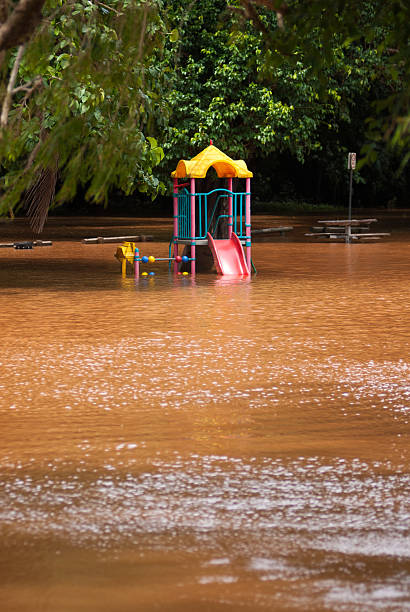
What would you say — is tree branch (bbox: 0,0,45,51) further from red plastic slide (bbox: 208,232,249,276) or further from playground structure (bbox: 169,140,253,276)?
red plastic slide (bbox: 208,232,249,276)

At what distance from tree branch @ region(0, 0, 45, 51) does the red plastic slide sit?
16817mm

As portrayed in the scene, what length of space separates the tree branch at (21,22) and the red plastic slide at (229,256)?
662 inches

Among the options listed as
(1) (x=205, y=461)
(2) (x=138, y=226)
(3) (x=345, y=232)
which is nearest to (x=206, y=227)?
(3) (x=345, y=232)

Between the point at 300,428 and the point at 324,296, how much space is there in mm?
9632

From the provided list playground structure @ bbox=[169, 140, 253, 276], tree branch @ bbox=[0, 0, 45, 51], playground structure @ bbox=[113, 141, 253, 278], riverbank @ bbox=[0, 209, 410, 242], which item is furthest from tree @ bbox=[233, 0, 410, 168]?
riverbank @ bbox=[0, 209, 410, 242]

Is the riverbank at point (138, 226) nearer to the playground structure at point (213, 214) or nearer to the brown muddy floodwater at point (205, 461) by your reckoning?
the playground structure at point (213, 214)

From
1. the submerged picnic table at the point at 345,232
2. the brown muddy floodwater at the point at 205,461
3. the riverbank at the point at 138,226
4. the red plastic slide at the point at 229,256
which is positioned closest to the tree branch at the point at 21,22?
the brown muddy floodwater at the point at 205,461

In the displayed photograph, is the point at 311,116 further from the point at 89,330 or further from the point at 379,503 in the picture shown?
the point at 379,503

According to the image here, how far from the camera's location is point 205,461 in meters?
7.00

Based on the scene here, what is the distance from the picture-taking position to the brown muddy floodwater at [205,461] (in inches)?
193

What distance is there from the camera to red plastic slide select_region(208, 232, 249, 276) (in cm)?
2164

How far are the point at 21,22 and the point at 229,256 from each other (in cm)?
1744

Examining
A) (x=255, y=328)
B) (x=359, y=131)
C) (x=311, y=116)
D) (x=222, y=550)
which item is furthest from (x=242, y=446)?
(x=359, y=131)

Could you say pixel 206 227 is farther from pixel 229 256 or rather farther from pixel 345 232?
pixel 345 232
